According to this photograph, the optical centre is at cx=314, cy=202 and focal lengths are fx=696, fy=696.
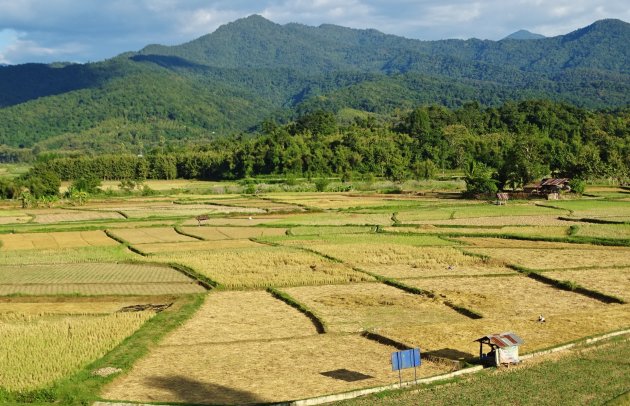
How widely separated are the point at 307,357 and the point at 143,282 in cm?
1425

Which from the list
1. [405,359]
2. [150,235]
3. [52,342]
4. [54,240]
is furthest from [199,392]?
[54,240]

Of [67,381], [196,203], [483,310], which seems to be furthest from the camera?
[196,203]

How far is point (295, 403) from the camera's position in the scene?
16406mm

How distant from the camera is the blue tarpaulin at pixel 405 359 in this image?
1725 centimetres

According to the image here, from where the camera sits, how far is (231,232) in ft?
167

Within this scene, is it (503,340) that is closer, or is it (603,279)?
(503,340)

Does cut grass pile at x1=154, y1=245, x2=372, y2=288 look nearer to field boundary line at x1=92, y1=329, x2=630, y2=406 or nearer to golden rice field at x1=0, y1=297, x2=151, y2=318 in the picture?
golden rice field at x1=0, y1=297, x2=151, y2=318

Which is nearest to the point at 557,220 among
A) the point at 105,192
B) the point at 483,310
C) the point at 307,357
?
the point at 483,310

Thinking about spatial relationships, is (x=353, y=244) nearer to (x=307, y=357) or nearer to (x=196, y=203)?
(x=307, y=357)

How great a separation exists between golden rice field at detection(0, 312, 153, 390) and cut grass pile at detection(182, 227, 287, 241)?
70.2 ft

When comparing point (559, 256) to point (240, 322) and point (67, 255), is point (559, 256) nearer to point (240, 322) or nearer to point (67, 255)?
point (240, 322)

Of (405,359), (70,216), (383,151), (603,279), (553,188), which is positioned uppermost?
(383,151)

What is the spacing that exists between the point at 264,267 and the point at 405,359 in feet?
62.2

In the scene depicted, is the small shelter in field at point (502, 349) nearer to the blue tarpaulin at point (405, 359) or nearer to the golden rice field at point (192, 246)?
the blue tarpaulin at point (405, 359)
